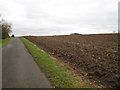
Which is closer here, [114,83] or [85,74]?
[114,83]

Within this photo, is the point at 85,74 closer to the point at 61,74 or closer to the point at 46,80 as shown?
the point at 61,74

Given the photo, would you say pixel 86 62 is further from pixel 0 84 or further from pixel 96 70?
pixel 0 84

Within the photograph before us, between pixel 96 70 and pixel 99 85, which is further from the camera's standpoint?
pixel 96 70

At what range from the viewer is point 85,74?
29.4 ft

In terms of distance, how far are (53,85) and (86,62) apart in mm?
4612

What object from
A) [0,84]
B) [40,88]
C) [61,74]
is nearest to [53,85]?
[40,88]

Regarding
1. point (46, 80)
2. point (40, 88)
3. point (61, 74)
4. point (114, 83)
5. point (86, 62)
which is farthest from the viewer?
point (86, 62)

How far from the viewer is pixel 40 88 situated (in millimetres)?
6727

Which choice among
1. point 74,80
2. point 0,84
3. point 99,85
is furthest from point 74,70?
point 0,84

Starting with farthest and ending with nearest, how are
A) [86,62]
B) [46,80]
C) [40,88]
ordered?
[86,62], [46,80], [40,88]

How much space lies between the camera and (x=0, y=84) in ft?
24.3

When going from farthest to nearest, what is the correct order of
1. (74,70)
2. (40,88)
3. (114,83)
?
(74,70) < (114,83) < (40,88)

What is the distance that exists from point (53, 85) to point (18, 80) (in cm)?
185

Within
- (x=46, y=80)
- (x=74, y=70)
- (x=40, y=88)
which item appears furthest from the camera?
(x=74, y=70)
